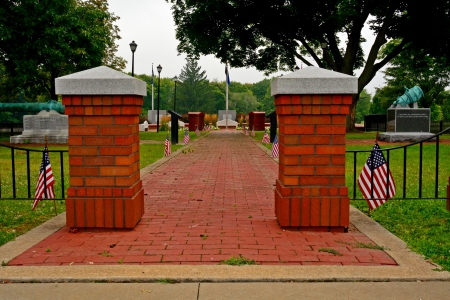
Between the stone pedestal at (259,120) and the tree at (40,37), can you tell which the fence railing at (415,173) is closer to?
the tree at (40,37)

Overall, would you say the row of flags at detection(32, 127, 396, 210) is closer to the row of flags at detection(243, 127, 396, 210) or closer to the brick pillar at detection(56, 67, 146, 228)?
the row of flags at detection(243, 127, 396, 210)

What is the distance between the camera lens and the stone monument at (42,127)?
24444 millimetres

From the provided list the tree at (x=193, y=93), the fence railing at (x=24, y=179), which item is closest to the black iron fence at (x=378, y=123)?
the fence railing at (x=24, y=179)

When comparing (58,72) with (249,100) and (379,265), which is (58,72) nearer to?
(379,265)

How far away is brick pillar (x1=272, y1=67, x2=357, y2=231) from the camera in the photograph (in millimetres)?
5254

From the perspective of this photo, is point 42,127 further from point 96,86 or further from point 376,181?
point 376,181

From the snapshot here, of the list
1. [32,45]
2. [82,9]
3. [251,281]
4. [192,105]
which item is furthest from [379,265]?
[192,105]

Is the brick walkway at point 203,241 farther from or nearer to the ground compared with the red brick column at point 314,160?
nearer to the ground

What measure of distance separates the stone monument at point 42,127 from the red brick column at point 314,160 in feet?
68.1

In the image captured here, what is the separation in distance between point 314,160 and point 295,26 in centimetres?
2463

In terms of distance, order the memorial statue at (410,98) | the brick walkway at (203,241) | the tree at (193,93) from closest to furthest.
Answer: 1. the brick walkway at (203,241)
2. the memorial statue at (410,98)
3. the tree at (193,93)

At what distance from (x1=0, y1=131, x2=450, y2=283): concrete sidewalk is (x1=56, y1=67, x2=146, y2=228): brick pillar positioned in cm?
22

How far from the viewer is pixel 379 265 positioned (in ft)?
13.9
